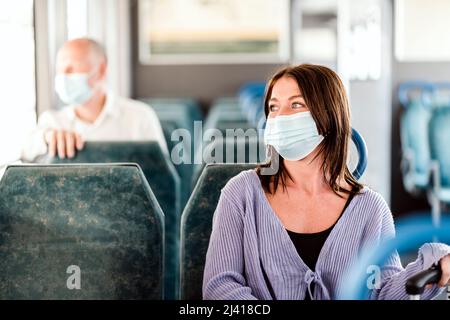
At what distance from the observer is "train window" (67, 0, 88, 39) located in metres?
2.38

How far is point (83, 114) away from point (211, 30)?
11.6 ft

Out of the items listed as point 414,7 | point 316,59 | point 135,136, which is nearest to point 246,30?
point 316,59

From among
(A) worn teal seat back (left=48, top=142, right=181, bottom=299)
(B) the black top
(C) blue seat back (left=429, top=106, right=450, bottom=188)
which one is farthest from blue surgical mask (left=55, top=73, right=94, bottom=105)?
(C) blue seat back (left=429, top=106, right=450, bottom=188)

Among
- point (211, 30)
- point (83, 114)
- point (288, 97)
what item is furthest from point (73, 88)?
point (211, 30)

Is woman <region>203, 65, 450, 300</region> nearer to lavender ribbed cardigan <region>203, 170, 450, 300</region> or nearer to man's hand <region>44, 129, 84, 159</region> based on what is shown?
lavender ribbed cardigan <region>203, 170, 450, 300</region>

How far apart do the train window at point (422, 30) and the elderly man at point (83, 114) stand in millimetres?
1370

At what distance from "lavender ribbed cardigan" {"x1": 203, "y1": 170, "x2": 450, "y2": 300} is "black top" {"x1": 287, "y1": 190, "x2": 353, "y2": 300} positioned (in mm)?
13

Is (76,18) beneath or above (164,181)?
above

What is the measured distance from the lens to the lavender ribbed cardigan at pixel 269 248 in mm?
1140

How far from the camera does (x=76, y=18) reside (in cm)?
278

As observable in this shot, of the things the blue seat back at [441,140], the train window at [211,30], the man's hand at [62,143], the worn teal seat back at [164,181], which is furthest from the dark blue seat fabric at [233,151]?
the train window at [211,30]

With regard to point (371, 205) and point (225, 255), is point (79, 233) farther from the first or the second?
point (371, 205)

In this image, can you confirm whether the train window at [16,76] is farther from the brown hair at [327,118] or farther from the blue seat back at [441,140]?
the blue seat back at [441,140]
